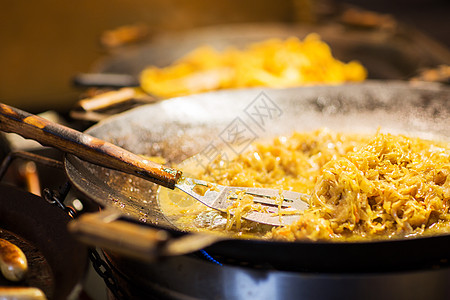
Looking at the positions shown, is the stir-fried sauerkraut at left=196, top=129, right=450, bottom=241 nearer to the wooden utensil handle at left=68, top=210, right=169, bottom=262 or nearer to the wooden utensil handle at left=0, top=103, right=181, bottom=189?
the wooden utensil handle at left=0, top=103, right=181, bottom=189

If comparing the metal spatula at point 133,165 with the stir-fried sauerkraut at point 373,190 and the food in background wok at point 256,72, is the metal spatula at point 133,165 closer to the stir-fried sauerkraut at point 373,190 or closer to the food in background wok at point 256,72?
the stir-fried sauerkraut at point 373,190

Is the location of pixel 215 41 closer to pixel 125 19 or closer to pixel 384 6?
pixel 125 19

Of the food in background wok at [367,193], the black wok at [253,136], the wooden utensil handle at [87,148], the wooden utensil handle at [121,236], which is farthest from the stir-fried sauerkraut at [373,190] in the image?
the wooden utensil handle at [121,236]

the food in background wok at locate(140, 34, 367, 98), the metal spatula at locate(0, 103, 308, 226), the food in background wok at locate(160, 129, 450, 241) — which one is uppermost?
the food in background wok at locate(140, 34, 367, 98)

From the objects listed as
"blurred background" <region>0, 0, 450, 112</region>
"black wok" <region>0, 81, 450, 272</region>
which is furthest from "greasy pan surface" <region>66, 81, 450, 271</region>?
"blurred background" <region>0, 0, 450, 112</region>

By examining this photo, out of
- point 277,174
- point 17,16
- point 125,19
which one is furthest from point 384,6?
point 277,174
